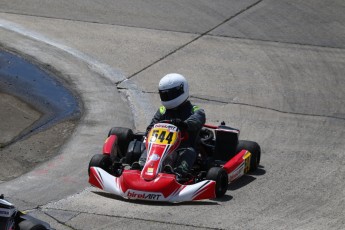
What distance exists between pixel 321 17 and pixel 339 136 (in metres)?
6.31

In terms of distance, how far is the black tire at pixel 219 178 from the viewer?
1155 cm

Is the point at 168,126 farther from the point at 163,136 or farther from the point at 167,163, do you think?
the point at 167,163

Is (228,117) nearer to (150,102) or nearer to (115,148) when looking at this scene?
(150,102)

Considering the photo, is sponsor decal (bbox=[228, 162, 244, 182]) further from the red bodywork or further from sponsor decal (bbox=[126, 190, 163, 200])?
sponsor decal (bbox=[126, 190, 163, 200])

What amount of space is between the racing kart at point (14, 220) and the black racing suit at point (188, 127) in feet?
8.08

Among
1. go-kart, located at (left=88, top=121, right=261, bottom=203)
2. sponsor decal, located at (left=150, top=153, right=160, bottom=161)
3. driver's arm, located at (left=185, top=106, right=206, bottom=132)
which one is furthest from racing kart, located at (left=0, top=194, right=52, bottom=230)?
driver's arm, located at (left=185, top=106, right=206, bottom=132)

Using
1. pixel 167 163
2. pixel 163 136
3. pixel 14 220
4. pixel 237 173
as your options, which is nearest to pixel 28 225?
pixel 14 220

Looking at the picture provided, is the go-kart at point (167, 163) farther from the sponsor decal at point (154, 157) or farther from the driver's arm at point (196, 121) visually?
the driver's arm at point (196, 121)

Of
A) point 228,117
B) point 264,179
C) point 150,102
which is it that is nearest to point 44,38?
point 150,102

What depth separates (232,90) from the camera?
16109mm

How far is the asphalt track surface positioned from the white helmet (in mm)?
1251

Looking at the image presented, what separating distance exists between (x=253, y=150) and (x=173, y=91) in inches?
49.2

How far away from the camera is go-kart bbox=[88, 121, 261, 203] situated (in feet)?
37.4

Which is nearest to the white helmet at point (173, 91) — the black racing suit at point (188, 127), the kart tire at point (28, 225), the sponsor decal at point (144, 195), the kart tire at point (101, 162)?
the black racing suit at point (188, 127)
